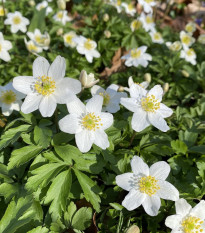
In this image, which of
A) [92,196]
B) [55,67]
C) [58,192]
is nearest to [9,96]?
[55,67]

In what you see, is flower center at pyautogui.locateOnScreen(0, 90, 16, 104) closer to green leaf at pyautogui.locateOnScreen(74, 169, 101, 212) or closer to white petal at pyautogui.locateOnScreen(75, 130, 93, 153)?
white petal at pyautogui.locateOnScreen(75, 130, 93, 153)

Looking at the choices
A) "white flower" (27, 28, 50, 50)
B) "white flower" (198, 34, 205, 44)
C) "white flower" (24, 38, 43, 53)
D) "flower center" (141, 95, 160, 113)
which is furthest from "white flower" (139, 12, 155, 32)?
"flower center" (141, 95, 160, 113)

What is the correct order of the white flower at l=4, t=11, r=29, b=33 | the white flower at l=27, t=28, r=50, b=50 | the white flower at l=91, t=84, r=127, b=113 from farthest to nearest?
the white flower at l=4, t=11, r=29, b=33 → the white flower at l=27, t=28, r=50, b=50 → the white flower at l=91, t=84, r=127, b=113

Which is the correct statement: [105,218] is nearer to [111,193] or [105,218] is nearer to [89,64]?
[111,193]

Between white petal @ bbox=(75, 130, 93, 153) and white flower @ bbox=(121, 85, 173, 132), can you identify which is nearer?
white petal @ bbox=(75, 130, 93, 153)

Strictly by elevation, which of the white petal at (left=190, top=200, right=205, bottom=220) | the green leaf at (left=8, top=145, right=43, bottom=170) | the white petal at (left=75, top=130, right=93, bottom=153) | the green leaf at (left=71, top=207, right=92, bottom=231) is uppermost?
the white petal at (left=75, top=130, right=93, bottom=153)

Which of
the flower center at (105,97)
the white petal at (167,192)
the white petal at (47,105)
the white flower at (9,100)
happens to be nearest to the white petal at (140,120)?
the flower center at (105,97)
